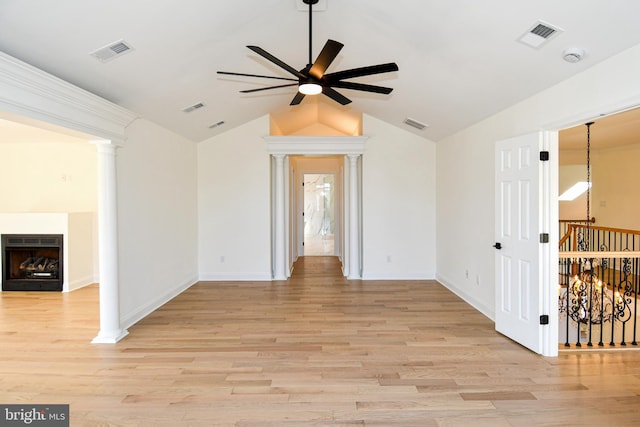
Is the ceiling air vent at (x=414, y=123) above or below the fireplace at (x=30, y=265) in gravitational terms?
above

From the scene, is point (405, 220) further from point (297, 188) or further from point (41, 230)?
point (41, 230)

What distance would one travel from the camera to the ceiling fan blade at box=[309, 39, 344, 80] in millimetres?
2492

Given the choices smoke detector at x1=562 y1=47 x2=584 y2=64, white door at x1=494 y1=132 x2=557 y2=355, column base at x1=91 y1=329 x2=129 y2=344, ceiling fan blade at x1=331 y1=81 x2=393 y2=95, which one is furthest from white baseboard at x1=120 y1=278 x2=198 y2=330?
smoke detector at x1=562 y1=47 x2=584 y2=64

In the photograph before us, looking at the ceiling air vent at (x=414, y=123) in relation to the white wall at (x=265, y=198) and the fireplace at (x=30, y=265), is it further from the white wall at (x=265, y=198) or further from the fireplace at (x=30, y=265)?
the fireplace at (x=30, y=265)

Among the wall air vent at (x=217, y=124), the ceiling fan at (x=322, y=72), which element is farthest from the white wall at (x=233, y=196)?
the ceiling fan at (x=322, y=72)

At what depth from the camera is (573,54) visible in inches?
105

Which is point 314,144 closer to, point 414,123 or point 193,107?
point 414,123

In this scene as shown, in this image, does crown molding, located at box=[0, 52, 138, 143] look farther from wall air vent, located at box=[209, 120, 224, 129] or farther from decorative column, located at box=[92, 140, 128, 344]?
wall air vent, located at box=[209, 120, 224, 129]

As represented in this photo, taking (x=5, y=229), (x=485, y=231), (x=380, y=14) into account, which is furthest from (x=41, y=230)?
(x=485, y=231)

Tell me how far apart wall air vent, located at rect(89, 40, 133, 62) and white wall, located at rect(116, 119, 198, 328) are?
1208mm

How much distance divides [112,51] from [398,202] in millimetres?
4914

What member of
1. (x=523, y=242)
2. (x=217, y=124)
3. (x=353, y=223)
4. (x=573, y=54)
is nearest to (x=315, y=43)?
(x=217, y=124)

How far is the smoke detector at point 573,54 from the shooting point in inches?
103

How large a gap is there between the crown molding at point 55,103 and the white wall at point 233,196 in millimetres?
2649
